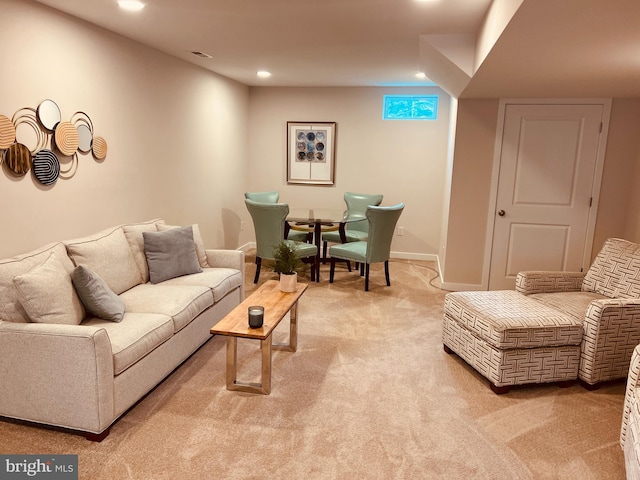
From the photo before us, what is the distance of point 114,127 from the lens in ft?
12.1

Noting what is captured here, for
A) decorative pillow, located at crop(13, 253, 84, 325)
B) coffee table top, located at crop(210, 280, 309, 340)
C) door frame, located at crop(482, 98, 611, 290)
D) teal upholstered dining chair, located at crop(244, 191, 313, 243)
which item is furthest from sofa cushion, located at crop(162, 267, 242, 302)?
door frame, located at crop(482, 98, 611, 290)

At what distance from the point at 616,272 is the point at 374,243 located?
219 cm

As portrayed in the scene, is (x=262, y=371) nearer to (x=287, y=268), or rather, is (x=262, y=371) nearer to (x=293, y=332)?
(x=293, y=332)

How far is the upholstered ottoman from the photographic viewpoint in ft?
9.20

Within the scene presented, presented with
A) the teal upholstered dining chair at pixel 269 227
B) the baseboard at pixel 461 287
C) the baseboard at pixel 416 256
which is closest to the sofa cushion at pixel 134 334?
the teal upholstered dining chair at pixel 269 227

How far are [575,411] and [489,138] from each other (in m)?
2.78

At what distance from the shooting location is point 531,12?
1.83 m

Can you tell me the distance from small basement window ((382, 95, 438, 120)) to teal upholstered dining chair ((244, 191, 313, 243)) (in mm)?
1819

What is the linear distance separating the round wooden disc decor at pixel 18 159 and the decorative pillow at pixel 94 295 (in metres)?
0.73

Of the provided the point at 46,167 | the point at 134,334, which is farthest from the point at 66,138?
the point at 134,334

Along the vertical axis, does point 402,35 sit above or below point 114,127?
above

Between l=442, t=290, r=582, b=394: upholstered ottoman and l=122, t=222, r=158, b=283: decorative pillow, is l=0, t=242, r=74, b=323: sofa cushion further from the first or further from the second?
l=442, t=290, r=582, b=394: upholstered ottoman

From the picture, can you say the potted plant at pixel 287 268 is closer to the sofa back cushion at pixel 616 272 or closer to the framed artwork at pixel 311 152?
the sofa back cushion at pixel 616 272

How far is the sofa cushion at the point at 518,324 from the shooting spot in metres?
2.79
